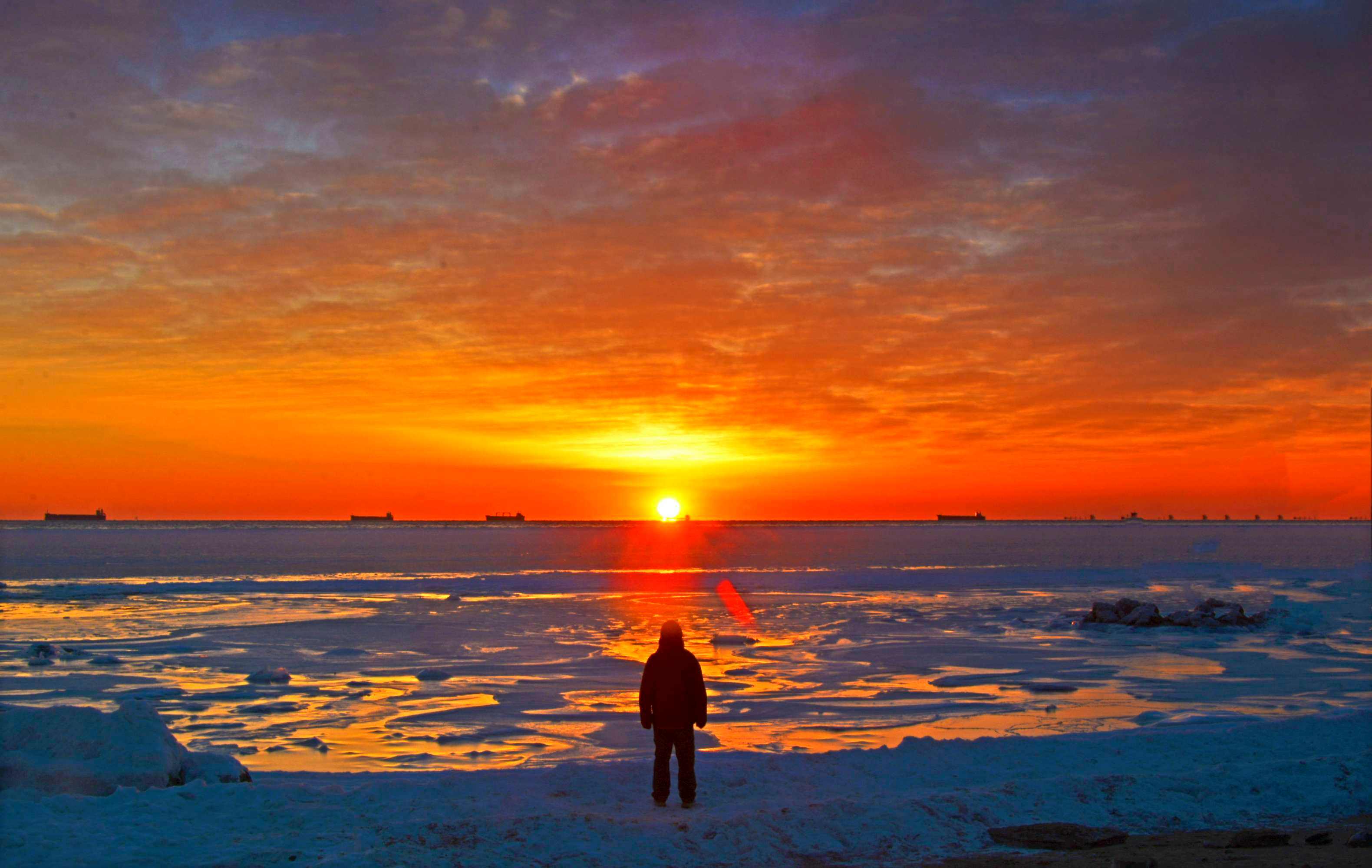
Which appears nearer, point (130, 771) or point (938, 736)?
point (130, 771)

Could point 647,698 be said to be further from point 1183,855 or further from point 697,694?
point 1183,855

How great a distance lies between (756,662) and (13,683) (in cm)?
1413

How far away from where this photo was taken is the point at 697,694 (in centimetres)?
1007

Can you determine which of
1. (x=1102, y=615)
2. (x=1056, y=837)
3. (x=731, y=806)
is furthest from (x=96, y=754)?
(x=1102, y=615)

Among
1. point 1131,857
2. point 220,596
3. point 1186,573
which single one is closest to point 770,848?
point 1131,857

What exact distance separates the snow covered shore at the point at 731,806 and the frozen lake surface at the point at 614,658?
204 cm

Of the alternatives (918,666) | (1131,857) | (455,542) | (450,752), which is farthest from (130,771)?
(455,542)

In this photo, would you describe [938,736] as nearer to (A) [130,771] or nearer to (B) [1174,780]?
(B) [1174,780]

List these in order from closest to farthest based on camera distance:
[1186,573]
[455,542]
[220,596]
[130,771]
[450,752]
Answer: [130,771]
[450,752]
[220,596]
[1186,573]
[455,542]

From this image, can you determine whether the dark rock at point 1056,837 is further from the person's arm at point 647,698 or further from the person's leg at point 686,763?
the person's arm at point 647,698

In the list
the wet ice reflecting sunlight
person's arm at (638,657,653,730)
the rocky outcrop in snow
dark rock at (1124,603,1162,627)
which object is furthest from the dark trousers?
dark rock at (1124,603,1162,627)

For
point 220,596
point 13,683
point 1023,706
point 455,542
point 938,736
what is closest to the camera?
point 938,736

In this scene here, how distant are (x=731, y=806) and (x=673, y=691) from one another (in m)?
1.23

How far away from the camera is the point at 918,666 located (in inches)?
827
